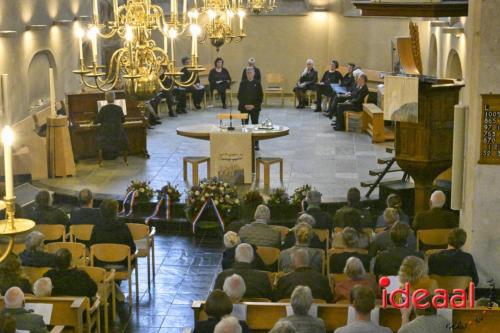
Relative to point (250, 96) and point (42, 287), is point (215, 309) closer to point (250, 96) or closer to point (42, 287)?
point (42, 287)

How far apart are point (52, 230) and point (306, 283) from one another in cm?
398

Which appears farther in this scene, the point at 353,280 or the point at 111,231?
the point at 111,231

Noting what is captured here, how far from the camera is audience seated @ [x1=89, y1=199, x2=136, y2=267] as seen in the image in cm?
1096

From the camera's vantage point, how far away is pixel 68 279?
9.25 meters

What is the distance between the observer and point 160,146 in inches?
768

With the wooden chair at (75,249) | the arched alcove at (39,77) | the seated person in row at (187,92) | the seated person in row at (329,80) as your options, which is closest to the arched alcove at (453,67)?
the seated person in row at (329,80)

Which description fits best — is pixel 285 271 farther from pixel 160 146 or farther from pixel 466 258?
pixel 160 146

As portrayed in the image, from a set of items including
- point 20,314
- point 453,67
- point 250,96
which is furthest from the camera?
point 453,67

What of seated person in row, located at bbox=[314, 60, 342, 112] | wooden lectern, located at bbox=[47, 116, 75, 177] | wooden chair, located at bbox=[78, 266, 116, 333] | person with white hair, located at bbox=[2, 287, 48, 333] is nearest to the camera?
person with white hair, located at bbox=[2, 287, 48, 333]

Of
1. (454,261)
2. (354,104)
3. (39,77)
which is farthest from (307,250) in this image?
(354,104)

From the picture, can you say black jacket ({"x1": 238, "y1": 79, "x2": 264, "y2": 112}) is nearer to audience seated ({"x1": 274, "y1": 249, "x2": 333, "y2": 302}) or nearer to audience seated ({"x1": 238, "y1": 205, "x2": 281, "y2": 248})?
audience seated ({"x1": 238, "y1": 205, "x2": 281, "y2": 248})

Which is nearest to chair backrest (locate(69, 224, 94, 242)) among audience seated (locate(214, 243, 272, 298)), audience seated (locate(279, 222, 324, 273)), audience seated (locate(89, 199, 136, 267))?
audience seated (locate(89, 199, 136, 267))

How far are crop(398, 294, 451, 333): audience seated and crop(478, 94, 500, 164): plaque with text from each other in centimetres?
347

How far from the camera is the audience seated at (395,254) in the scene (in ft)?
31.1
